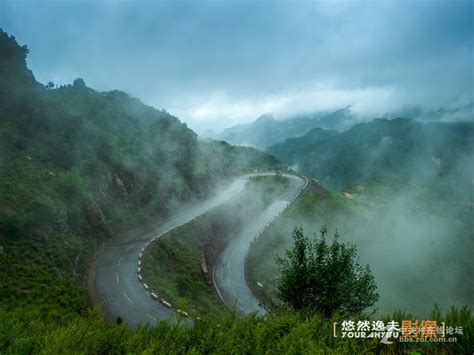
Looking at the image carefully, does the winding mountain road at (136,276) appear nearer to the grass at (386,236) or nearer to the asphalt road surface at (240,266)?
the asphalt road surface at (240,266)

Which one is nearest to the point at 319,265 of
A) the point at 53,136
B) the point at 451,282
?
the point at 53,136

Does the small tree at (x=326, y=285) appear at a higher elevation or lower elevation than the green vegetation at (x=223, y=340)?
higher

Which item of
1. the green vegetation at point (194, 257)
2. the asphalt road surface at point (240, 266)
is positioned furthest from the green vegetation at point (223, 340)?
the asphalt road surface at point (240, 266)

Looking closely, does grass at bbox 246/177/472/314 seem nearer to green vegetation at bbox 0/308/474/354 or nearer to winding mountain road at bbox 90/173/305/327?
winding mountain road at bbox 90/173/305/327

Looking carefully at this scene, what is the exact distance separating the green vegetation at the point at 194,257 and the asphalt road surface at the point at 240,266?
131cm

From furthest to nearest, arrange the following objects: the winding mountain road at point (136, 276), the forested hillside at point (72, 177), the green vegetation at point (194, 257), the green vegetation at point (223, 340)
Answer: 1. the green vegetation at point (194, 257)
2. the forested hillside at point (72, 177)
3. the winding mountain road at point (136, 276)
4. the green vegetation at point (223, 340)

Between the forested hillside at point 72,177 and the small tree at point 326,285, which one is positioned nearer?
the small tree at point 326,285

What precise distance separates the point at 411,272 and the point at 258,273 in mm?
42635

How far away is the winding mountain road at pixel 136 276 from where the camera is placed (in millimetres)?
25625

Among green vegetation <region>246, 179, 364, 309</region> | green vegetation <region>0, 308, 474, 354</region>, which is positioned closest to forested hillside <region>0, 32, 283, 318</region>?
green vegetation <region>0, 308, 474, 354</region>

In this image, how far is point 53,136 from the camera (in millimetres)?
47688

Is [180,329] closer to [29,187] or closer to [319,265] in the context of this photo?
[319,265]

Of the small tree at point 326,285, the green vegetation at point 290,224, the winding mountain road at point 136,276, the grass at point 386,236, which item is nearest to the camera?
the small tree at point 326,285

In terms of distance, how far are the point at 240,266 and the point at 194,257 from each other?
688 cm
